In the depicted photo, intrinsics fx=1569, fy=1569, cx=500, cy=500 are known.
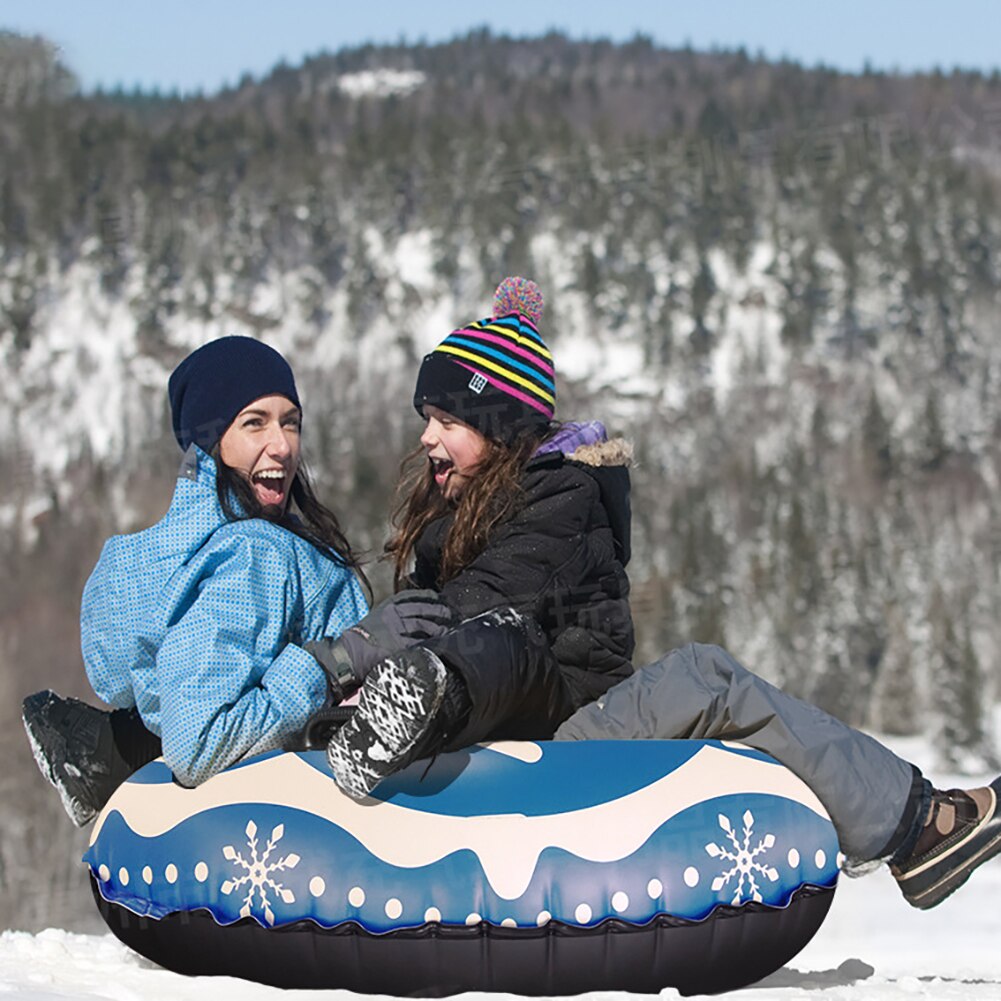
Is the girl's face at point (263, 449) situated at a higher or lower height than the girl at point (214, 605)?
higher

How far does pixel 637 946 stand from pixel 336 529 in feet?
5.07

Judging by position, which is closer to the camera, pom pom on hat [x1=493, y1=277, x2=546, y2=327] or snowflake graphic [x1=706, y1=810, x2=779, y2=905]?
snowflake graphic [x1=706, y1=810, x2=779, y2=905]

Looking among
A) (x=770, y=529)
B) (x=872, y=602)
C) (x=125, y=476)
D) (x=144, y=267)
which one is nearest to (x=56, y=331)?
(x=144, y=267)

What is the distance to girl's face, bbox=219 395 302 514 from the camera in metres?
4.49

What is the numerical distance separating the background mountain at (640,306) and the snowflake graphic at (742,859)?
186 ft

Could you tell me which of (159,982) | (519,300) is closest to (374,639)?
(159,982)

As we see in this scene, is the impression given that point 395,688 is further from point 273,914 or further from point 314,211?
point 314,211

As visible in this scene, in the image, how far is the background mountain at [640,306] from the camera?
78438mm

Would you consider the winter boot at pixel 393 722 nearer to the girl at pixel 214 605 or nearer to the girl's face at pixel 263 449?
the girl at pixel 214 605

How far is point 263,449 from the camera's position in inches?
177

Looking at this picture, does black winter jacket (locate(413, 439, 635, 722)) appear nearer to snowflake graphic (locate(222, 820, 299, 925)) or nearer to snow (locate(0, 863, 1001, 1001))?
snowflake graphic (locate(222, 820, 299, 925))

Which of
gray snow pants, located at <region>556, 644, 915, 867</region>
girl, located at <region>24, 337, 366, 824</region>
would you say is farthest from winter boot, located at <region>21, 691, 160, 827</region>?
gray snow pants, located at <region>556, 644, 915, 867</region>

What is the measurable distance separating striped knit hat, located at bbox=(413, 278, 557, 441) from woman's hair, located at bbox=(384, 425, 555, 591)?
0.19 feet

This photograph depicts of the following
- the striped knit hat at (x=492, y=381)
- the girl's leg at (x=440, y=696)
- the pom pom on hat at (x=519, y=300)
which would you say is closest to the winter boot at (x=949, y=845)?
the girl's leg at (x=440, y=696)
